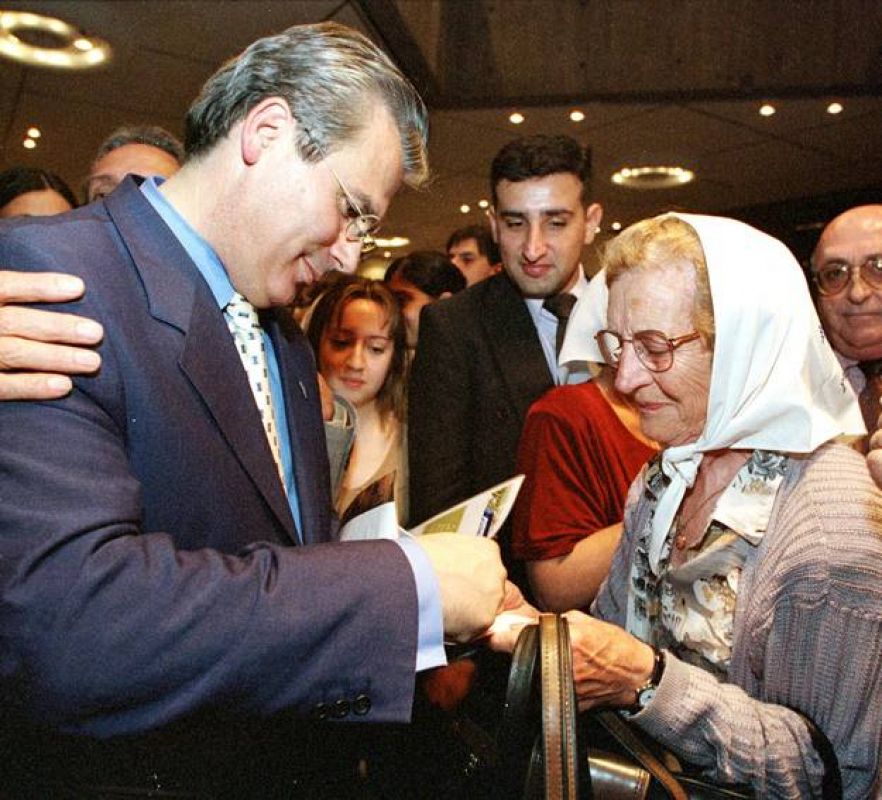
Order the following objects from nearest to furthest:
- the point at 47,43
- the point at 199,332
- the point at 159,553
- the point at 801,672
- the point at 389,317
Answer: the point at 159,553 → the point at 199,332 → the point at 801,672 → the point at 389,317 → the point at 47,43

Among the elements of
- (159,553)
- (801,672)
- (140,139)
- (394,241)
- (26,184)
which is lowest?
(801,672)

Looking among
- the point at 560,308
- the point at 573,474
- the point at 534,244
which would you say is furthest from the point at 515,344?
the point at 573,474

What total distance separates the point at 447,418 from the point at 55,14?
12.4 feet

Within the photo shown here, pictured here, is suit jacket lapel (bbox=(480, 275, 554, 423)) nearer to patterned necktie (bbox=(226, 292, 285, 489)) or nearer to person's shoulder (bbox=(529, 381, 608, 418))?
person's shoulder (bbox=(529, 381, 608, 418))

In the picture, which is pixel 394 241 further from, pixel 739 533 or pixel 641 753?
pixel 641 753

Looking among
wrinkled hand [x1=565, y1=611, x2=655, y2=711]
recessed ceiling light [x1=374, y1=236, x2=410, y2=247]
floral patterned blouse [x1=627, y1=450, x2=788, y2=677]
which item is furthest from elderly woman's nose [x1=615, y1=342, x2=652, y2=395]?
recessed ceiling light [x1=374, y1=236, x2=410, y2=247]

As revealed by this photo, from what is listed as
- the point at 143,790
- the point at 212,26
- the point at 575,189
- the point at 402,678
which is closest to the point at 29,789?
the point at 143,790

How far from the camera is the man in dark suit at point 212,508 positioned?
938mm

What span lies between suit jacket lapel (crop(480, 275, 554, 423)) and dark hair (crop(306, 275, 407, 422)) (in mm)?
551

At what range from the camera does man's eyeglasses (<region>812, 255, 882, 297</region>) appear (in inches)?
118

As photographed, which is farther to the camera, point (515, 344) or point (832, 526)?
point (515, 344)

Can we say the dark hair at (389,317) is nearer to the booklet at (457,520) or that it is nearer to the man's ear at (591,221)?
the man's ear at (591,221)

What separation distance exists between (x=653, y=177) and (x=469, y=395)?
587 cm

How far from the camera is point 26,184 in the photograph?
10.4ft
